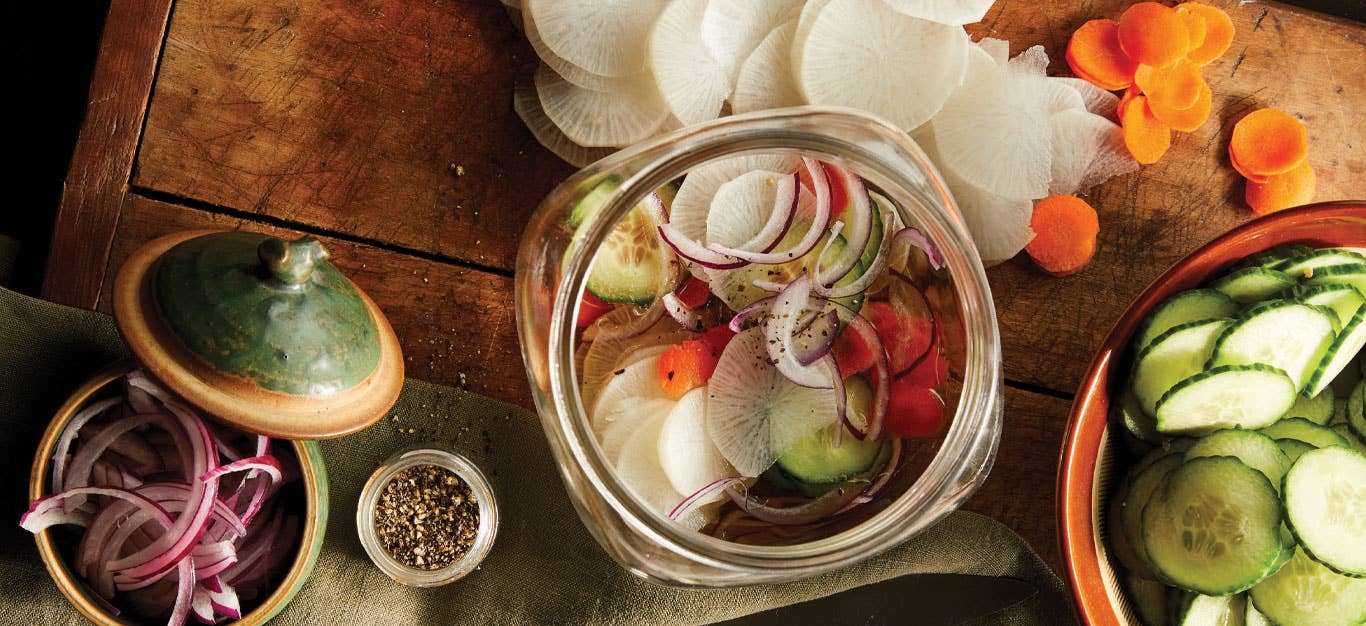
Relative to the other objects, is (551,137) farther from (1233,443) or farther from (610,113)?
(1233,443)

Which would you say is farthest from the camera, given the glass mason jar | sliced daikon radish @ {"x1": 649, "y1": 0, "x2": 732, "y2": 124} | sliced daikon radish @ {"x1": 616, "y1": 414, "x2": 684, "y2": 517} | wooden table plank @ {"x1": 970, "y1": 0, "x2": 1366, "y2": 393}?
wooden table plank @ {"x1": 970, "y1": 0, "x2": 1366, "y2": 393}

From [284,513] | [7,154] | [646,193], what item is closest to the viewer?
[646,193]

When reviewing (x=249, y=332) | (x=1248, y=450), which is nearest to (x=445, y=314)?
(x=249, y=332)

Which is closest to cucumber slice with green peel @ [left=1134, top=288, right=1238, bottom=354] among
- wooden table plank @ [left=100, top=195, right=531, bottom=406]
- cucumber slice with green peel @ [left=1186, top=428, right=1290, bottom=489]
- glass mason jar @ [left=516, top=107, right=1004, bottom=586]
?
cucumber slice with green peel @ [left=1186, top=428, right=1290, bottom=489]

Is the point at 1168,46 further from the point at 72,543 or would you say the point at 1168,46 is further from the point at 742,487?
the point at 72,543

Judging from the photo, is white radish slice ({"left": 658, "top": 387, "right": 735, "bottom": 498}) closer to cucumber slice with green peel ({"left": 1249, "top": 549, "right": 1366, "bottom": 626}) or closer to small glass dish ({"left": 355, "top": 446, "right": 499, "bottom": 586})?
small glass dish ({"left": 355, "top": 446, "right": 499, "bottom": 586})

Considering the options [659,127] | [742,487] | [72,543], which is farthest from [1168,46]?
[72,543]

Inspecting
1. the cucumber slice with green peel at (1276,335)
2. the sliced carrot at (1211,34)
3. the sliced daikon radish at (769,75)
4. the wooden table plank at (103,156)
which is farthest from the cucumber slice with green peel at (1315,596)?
the wooden table plank at (103,156)
